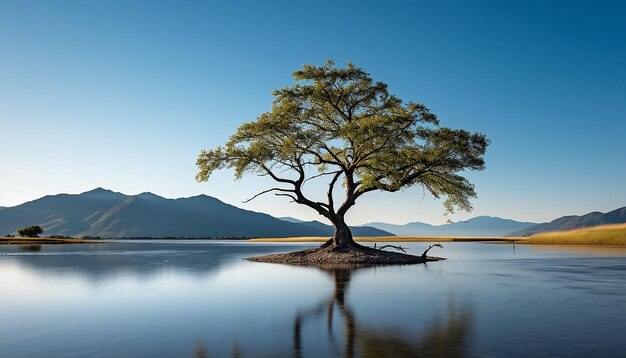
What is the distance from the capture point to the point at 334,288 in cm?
2880

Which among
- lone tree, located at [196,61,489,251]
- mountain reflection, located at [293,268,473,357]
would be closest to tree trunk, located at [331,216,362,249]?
lone tree, located at [196,61,489,251]

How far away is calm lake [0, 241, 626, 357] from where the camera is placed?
13250mm

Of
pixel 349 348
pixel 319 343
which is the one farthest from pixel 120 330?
pixel 349 348

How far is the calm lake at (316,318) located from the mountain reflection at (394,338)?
3 centimetres

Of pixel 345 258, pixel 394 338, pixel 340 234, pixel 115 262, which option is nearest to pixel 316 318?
pixel 394 338

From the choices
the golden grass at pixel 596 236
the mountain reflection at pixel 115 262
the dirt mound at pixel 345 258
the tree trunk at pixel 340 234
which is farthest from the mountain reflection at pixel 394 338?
the golden grass at pixel 596 236

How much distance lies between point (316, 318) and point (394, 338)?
4.45 meters

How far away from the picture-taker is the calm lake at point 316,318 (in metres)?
13.2

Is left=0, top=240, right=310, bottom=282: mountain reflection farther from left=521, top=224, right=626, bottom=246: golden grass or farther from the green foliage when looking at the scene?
left=521, top=224, right=626, bottom=246: golden grass

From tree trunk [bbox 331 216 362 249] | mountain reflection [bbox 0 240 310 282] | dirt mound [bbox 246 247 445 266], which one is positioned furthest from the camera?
tree trunk [bbox 331 216 362 249]

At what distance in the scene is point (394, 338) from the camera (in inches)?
567

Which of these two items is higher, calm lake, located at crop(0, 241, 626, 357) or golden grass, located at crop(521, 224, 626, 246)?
golden grass, located at crop(521, 224, 626, 246)

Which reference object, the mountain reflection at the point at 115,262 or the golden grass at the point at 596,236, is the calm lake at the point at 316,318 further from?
the golden grass at the point at 596,236

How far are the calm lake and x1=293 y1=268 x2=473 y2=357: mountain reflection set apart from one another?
0.10 ft
